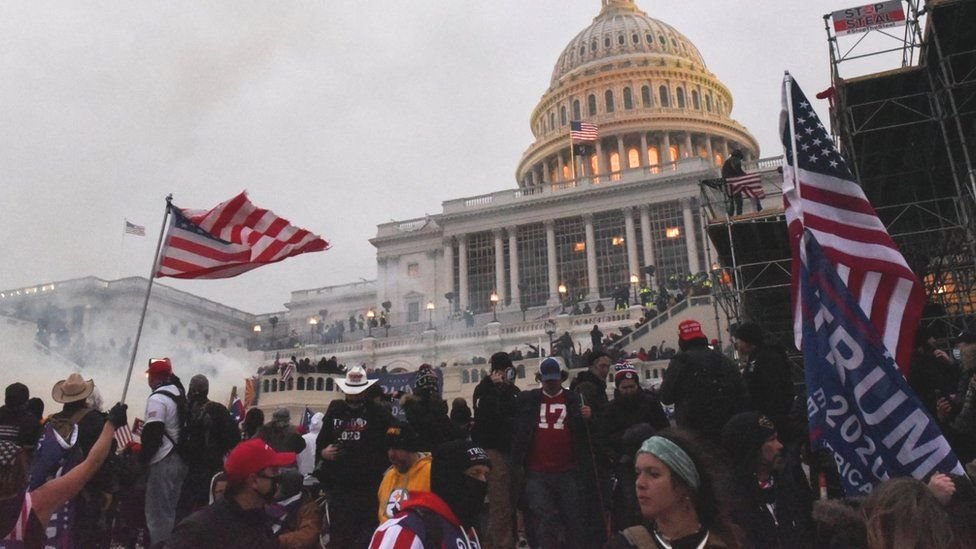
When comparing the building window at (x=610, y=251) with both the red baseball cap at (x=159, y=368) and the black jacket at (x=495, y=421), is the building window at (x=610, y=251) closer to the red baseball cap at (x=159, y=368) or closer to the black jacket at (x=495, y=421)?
the black jacket at (x=495, y=421)

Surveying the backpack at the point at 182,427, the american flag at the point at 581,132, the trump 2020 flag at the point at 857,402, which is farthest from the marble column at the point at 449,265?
the trump 2020 flag at the point at 857,402

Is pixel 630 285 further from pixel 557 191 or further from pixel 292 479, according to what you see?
pixel 292 479

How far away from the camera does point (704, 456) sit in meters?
3.15

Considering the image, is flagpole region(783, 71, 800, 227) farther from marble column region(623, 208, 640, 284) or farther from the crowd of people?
Result: marble column region(623, 208, 640, 284)

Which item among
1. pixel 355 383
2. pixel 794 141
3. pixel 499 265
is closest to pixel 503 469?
pixel 355 383

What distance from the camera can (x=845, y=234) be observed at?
640 centimetres

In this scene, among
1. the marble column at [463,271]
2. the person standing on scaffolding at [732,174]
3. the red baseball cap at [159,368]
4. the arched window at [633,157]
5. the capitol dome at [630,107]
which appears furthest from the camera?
the capitol dome at [630,107]

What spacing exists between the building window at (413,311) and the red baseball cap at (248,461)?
60.1 m

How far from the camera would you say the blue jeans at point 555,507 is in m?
6.91

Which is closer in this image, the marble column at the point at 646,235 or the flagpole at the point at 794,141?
the flagpole at the point at 794,141

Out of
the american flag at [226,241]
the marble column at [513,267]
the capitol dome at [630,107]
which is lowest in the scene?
the american flag at [226,241]

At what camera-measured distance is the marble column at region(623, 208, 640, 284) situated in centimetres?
5802

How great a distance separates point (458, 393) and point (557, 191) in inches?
1334

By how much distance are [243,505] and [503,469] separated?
12.9 ft
